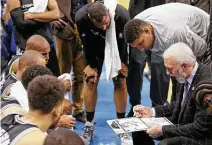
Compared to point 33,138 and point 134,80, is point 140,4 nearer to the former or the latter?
point 134,80

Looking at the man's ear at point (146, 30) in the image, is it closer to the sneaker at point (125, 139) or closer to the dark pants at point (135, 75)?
the sneaker at point (125, 139)

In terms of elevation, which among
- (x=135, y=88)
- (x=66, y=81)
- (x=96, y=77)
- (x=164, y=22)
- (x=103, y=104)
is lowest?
(x=103, y=104)

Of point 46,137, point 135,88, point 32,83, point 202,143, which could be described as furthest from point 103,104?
point 46,137

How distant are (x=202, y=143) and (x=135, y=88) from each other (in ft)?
6.18

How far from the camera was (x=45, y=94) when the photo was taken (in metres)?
2.21

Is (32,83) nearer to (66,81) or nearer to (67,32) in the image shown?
(66,81)

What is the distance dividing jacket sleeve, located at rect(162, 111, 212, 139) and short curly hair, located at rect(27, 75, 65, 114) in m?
0.85

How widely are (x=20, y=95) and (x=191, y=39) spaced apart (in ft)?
4.78

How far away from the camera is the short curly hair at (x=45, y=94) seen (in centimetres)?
218

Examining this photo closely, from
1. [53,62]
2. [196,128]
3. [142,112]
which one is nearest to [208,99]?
[196,128]

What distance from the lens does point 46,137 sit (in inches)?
73.7

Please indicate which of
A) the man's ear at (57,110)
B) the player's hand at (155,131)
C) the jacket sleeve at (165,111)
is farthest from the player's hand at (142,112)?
the man's ear at (57,110)

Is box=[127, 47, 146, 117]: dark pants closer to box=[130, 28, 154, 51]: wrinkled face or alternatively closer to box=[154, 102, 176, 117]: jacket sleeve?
box=[130, 28, 154, 51]: wrinkled face

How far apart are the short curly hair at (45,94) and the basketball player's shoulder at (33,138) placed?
0.17 meters
